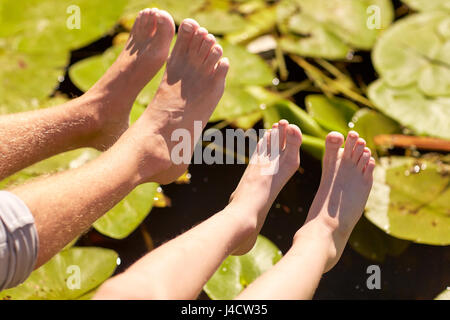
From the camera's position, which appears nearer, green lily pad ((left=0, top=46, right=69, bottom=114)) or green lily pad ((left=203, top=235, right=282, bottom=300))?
green lily pad ((left=203, top=235, right=282, bottom=300))

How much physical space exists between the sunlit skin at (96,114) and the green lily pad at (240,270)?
335 millimetres

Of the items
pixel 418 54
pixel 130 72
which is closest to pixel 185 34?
pixel 130 72

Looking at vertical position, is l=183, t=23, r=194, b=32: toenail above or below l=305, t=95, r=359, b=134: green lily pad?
above

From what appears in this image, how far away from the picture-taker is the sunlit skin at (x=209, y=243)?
2.26ft

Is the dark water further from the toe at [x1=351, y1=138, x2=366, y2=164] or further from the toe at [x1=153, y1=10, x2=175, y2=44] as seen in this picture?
the toe at [x1=153, y1=10, x2=175, y2=44]

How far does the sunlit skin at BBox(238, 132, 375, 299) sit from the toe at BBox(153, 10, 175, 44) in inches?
14.8

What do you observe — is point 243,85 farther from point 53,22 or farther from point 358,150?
point 53,22

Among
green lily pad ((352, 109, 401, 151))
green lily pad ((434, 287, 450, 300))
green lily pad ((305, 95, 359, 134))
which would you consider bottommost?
green lily pad ((434, 287, 450, 300))

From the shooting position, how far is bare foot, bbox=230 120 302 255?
3.06ft

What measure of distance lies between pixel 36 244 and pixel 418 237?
74cm

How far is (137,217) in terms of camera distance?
109 centimetres

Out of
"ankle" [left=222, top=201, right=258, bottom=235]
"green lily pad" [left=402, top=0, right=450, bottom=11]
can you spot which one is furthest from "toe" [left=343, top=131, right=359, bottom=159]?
"green lily pad" [left=402, top=0, right=450, bottom=11]

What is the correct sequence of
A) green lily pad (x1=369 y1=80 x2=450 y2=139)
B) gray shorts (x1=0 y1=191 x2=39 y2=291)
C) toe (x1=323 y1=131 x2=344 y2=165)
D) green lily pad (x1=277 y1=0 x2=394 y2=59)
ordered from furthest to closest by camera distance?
1. green lily pad (x1=277 y1=0 x2=394 y2=59)
2. green lily pad (x1=369 y1=80 x2=450 y2=139)
3. toe (x1=323 y1=131 x2=344 y2=165)
4. gray shorts (x1=0 y1=191 x2=39 y2=291)

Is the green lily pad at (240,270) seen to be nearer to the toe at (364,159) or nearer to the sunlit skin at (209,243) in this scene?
the sunlit skin at (209,243)
